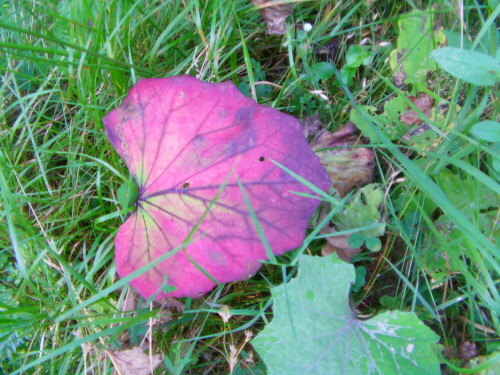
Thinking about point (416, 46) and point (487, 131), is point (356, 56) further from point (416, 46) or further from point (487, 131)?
point (487, 131)

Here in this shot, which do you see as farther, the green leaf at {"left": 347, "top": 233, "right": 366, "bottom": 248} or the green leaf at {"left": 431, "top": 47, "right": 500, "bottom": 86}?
the green leaf at {"left": 347, "top": 233, "right": 366, "bottom": 248}

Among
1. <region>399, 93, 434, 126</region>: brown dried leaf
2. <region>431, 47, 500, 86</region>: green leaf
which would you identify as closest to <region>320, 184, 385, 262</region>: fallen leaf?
<region>399, 93, 434, 126</region>: brown dried leaf

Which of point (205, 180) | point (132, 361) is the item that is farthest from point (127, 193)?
point (132, 361)

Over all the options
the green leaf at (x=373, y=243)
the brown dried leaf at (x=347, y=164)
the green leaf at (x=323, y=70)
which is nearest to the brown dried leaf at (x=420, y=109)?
the brown dried leaf at (x=347, y=164)

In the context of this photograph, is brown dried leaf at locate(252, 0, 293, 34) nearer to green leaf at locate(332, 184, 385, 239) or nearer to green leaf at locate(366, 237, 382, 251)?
green leaf at locate(332, 184, 385, 239)

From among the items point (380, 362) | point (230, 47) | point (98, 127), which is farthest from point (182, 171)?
point (380, 362)

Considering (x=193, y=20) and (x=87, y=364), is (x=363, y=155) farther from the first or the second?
(x=87, y=364)

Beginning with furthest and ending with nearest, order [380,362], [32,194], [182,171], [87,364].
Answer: [32,194] < [87,364] < [182,171] < [380,362]
